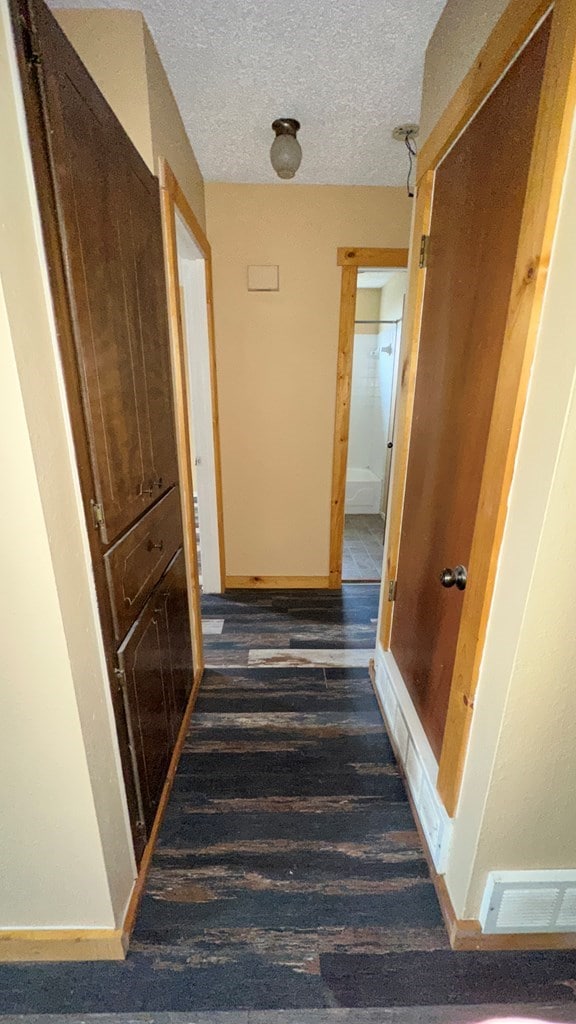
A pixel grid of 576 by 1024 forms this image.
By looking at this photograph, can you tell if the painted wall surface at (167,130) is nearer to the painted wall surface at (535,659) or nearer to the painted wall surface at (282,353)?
the painted wall surface at (282,353)

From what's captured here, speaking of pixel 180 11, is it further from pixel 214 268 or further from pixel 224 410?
pixel 224 410

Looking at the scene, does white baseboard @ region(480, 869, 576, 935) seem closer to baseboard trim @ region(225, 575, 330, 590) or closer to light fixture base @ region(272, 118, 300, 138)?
baseboard trim @ region(225, 575, 330, 590)

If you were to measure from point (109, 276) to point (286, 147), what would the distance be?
1.19 m

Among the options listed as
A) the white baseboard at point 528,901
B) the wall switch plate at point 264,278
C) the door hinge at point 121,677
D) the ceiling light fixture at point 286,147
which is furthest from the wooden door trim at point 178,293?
the white baseboard at point 528,901

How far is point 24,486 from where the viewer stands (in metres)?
0.68

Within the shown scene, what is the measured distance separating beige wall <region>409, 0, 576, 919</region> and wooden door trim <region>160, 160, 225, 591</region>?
939 millimetres

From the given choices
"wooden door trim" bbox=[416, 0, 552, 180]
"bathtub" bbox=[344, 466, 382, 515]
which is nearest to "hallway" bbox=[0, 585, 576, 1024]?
"wooden door trim" bbox=[416, 0, 552, 180]

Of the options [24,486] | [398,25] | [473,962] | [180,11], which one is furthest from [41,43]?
[473,962]

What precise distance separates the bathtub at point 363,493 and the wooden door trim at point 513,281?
3.25 meters

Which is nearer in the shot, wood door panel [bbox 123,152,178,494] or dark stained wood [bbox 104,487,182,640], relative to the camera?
dark stained wood [bbox 104,487,182,640]

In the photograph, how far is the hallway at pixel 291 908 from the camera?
967mm

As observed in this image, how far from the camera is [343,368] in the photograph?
2.51 metres

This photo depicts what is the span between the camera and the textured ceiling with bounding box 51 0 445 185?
3.89ft

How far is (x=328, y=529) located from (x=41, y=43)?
7.99 ft
